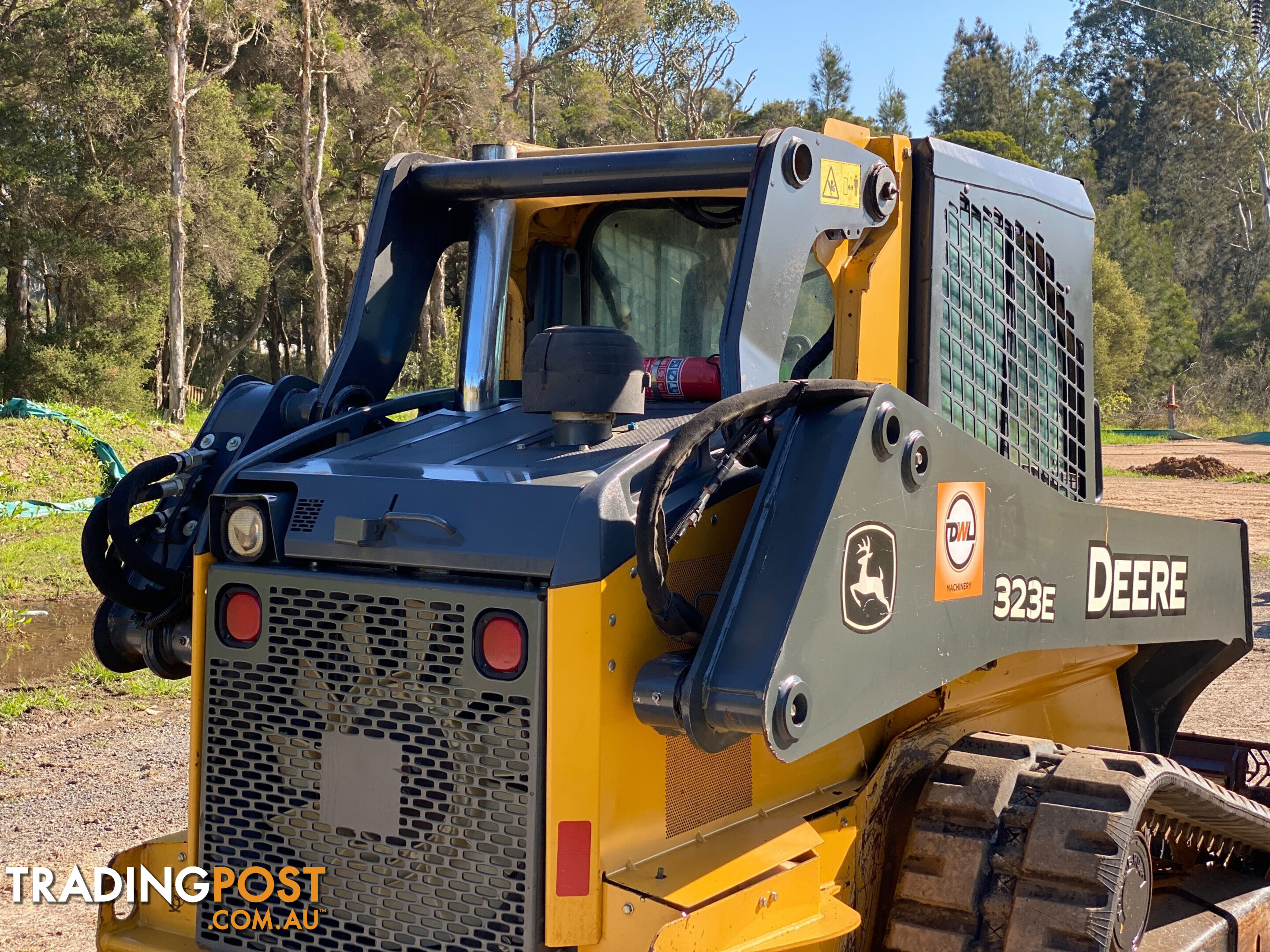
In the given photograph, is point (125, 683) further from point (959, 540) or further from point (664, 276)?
point (959, 540)

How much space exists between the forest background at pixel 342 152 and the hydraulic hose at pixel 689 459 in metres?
12.6

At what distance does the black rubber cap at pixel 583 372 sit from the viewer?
2746 millimetres

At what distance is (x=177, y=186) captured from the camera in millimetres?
28703

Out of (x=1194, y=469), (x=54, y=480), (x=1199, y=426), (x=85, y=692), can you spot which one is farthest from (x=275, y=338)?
(x=85, y=692)

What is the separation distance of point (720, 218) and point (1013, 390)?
1.01 meters

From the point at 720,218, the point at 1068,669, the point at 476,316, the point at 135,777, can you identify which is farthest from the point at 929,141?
the point at 135,777

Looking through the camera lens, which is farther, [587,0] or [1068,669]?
[587,0]

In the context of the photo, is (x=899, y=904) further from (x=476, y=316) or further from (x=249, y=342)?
(x=249, y=342)

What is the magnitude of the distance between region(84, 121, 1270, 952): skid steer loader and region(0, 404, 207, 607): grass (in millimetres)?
7986

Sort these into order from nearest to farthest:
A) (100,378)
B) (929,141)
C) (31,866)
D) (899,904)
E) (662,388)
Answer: (899,904)
(929,141)
(662,388)
(31,866)
(100,378)

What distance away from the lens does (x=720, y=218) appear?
379cm

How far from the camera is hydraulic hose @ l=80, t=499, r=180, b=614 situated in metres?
3.14

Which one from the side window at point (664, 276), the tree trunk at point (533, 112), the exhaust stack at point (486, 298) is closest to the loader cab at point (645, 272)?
the side window at point (664, 276)

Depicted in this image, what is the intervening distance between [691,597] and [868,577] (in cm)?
36
